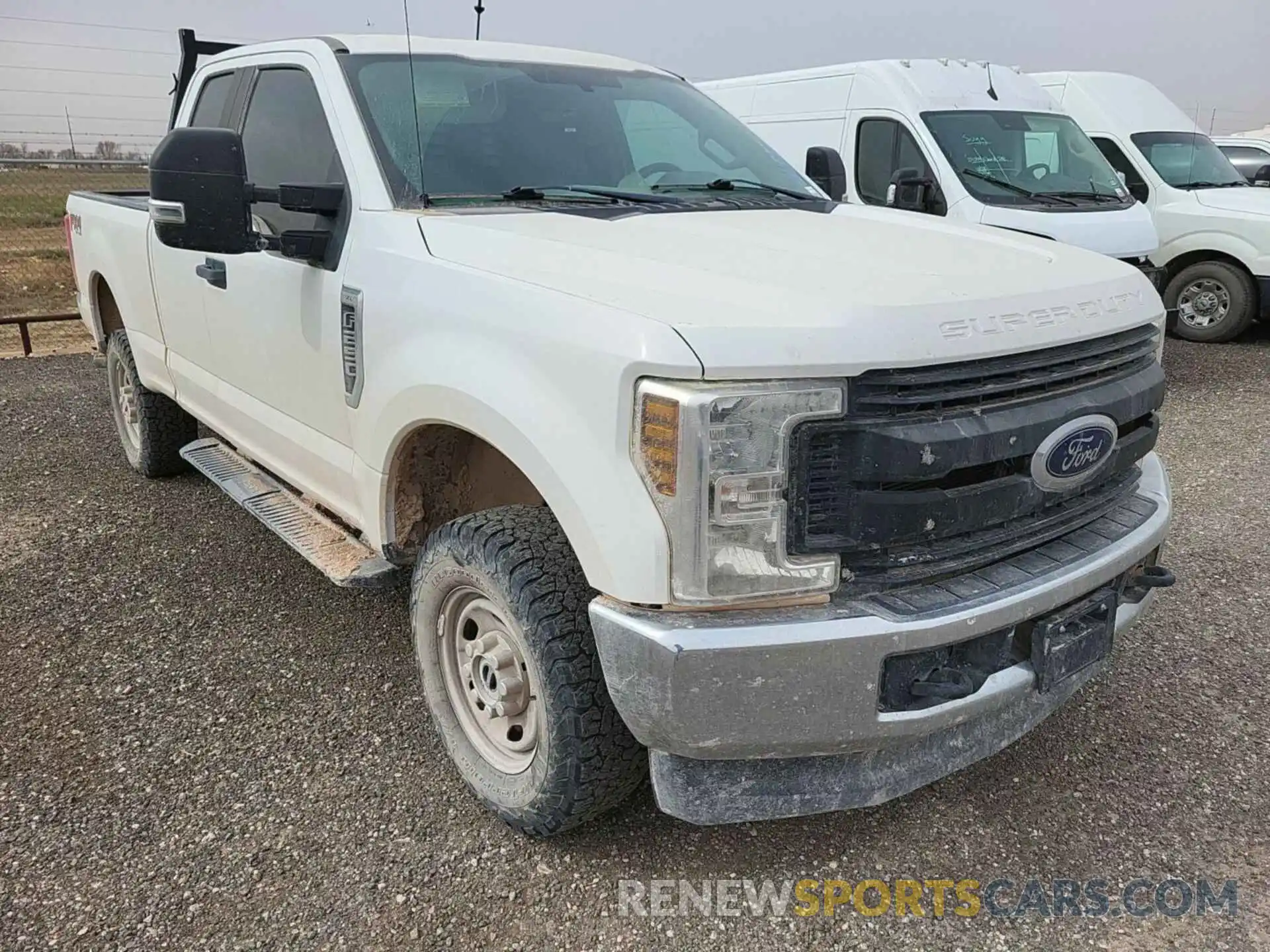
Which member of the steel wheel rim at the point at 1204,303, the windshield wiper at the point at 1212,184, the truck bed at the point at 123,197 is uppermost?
the truck bed at the point at 123,197

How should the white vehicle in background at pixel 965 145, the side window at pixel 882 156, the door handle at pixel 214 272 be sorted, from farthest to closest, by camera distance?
the side window at pixel 882 156 → the white vehicle in background at pixel 965 145 → the door handle at pixel 214 272

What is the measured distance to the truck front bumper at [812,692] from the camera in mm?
1960

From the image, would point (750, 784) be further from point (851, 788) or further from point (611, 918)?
point (611, 918)

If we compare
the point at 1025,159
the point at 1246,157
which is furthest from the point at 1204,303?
the point at 1246,157

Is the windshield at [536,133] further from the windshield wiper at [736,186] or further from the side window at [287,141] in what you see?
the side window at [287,141]

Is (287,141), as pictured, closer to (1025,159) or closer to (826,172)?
(826,172)

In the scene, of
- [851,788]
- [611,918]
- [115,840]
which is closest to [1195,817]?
[851,788]

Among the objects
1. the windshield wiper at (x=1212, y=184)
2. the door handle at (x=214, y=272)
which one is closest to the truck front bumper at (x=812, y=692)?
the door handle at (x=214, y=272)

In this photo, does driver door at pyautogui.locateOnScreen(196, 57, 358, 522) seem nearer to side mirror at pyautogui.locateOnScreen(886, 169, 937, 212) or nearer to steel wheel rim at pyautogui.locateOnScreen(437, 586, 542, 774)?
steel wheel rim at pyautogui.locateOnScreen(437, 586, 542, 774)

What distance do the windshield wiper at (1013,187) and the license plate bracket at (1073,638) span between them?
5954 millimetres

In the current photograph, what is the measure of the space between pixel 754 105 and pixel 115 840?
26.7ft

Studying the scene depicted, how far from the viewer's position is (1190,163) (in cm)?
964

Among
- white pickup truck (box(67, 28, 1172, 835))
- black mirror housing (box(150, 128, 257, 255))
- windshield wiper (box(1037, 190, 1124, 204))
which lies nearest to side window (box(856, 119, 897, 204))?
windshield wiper (box(1037, 190, 1124, 204))

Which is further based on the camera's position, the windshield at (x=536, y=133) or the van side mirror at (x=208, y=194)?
the windshield at (x=536, y=133)
